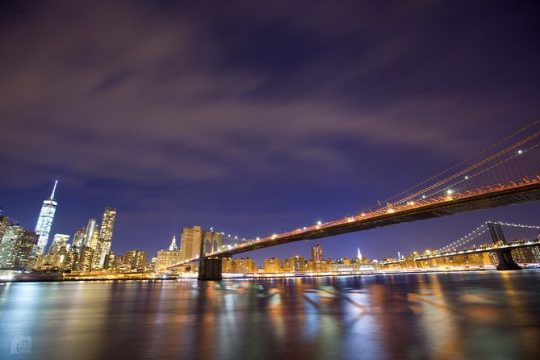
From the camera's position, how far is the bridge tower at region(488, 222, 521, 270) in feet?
321

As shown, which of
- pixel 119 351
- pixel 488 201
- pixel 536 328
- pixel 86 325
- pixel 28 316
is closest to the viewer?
pixel 119 351

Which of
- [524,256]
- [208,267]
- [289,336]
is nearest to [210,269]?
[208,267]

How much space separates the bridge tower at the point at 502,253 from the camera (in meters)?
97.8

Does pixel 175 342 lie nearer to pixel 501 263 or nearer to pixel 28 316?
pixel 28 316

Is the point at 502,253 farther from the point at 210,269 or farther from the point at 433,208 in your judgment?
the point at 210,269

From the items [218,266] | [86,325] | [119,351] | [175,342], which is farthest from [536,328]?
[218,266]

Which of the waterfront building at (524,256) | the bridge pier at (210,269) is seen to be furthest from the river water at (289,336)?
the waterfront building at (524,256)

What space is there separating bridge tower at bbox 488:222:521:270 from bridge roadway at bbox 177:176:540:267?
7464 centimetres

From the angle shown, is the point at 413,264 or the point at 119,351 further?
the point at 413,264

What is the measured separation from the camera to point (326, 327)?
Answer: 12531 millimetres

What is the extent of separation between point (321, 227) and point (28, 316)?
132ft

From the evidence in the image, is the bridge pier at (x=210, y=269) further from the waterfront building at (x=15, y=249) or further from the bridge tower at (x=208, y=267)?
the waterfront building at (x=15, y=249)

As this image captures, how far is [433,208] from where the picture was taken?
38.2 m

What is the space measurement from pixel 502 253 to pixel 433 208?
84.8 m
